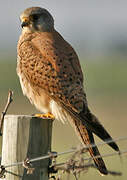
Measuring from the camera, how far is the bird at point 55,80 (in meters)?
4.88

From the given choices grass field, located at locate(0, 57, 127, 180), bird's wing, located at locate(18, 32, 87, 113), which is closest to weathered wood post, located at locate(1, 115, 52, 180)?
grass field, located at locate(0, 57, 127, 180)

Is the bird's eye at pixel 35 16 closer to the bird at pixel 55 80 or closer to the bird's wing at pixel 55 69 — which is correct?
the bird at pixel 55 80

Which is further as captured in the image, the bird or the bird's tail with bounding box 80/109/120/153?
the bird

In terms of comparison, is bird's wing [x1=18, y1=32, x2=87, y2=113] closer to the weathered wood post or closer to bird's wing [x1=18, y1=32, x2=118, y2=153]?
bird's wing [x1=18, y1=32, x2=118, y2=153]

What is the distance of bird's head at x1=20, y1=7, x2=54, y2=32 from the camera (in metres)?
6.00

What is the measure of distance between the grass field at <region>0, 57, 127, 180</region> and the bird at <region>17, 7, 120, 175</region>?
0.56 metres

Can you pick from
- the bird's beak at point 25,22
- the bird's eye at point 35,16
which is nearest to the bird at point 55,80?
the bird's beak at point 25,22

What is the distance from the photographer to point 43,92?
530 centimetres

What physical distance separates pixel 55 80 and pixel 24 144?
1509 mm

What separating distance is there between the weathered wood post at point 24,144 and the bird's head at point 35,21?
2.33 meters

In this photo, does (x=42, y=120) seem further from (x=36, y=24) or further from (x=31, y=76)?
(x=36, y=24)

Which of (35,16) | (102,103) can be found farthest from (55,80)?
(102,103)

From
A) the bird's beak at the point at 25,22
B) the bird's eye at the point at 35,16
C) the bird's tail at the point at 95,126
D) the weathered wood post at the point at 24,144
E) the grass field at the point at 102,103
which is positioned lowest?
the weathered wood post at the point at 24,144

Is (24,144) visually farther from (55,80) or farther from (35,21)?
(35,21)
